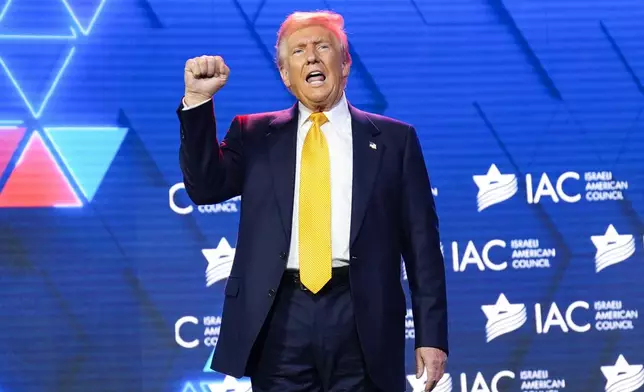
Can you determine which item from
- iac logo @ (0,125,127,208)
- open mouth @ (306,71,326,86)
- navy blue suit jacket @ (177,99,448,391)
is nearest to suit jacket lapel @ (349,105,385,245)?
navy blue suit jacket @ (177,99,448,391)

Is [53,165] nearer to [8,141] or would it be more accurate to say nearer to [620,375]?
[8,141]

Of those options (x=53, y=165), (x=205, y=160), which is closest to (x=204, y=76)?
(x=205, y=160)

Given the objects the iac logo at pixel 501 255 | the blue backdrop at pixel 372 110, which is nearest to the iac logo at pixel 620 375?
the blue backdrop at pixel 372 110

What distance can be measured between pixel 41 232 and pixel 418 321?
1.90 m

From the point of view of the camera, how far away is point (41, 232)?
3.52 metres

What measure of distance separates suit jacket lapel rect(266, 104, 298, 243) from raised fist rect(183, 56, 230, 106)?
246mm

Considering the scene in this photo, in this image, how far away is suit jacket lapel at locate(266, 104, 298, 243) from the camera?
2100 mm

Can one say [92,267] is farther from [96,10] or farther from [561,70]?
[561,70]

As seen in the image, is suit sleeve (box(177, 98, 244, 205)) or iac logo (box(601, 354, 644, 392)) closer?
suit sleeve (box(177, 98, 244, 205))

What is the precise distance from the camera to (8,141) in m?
3.51

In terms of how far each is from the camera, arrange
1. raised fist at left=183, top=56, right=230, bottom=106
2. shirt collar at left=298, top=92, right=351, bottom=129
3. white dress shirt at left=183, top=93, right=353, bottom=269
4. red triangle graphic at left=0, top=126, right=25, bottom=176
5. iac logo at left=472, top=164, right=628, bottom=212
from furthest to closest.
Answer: iac logo at left=472, top=164, right=628, bottom=212 → red triangle graphic at left=0, top=126, right=25, bottom=176 → shirt collar at left=298, top=92, right=351, bottom=129 → white dress shirt at left=183, top=93, right=353, bottom=269 → raised fist at left=183, top=56, right=230, bottom=106

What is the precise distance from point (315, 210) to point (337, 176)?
0.34ft

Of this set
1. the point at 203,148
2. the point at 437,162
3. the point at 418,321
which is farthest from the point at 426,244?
the point at 437,162

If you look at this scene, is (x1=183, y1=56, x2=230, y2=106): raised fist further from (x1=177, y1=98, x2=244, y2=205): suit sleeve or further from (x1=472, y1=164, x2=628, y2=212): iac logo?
(x1=472, y1=164, x2=628, y2=212): iac logo
